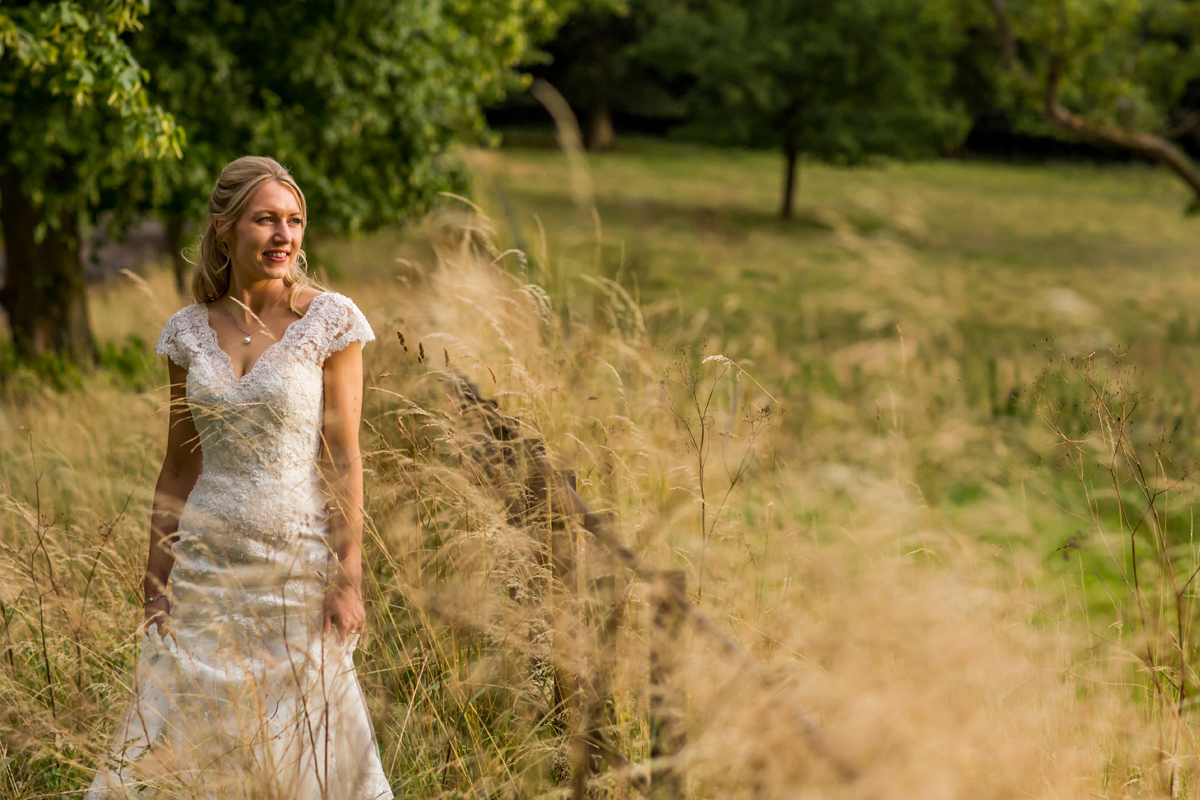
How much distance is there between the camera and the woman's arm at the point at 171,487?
2.88 m

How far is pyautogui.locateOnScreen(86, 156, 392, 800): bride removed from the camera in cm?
271

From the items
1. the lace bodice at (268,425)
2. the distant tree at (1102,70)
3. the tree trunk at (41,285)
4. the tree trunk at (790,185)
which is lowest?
the tree trunk at (790,185)

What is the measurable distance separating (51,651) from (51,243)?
22.1 ft

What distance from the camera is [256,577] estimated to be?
282 cm

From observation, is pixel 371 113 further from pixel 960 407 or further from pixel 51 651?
pixel 51 651

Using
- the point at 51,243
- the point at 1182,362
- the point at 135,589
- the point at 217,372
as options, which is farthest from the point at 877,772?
the point at 1182,362

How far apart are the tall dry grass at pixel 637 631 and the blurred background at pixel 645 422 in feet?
0.06

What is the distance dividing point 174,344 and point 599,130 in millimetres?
47540

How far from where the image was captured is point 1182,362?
36.1ft

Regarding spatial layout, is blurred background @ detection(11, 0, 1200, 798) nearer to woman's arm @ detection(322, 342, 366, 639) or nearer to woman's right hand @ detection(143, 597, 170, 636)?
woman's arm @ detection(322, 342, 366, 639)

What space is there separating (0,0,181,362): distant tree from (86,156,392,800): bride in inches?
113

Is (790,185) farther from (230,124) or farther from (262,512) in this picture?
(262,512)

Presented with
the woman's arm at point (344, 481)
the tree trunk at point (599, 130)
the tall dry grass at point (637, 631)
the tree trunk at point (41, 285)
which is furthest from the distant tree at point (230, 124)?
the tree trunk at point (599, 130)

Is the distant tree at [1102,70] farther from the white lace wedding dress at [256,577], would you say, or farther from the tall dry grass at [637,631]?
the white lace wedding dress at [256,577]
